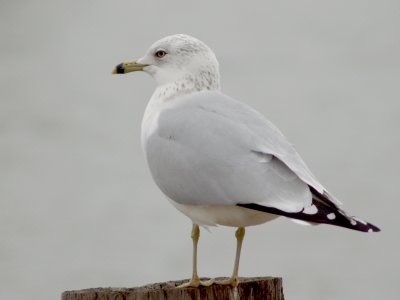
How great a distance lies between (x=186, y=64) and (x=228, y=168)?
500 millimetres

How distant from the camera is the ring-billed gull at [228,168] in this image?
95.0 inches

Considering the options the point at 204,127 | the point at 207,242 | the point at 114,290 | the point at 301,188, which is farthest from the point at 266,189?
the point at 207,242

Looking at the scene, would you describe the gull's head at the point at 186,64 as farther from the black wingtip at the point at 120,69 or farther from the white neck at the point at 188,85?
the black wingtip at the point at 120,69

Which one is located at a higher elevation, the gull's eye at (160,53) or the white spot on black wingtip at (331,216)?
the gull's eye at (160,53)

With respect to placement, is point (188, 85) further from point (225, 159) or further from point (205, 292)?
point (205, 292)

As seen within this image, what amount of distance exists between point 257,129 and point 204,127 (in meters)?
0.14

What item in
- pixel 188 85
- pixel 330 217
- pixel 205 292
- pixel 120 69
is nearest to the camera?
pixel 330 217

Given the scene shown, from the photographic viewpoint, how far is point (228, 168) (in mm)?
2492

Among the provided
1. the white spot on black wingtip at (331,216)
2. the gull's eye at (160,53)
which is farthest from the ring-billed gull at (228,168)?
the gull's eye at (160,53)

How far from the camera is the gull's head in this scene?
2867 millimetres

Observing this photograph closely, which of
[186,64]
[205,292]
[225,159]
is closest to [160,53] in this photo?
[186,64]

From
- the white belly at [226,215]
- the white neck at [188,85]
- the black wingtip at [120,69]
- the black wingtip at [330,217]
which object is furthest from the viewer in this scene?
the black wingtip at [120,69]

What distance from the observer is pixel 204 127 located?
258 centimetres

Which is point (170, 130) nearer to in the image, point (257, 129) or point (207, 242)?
point (257, 129)
